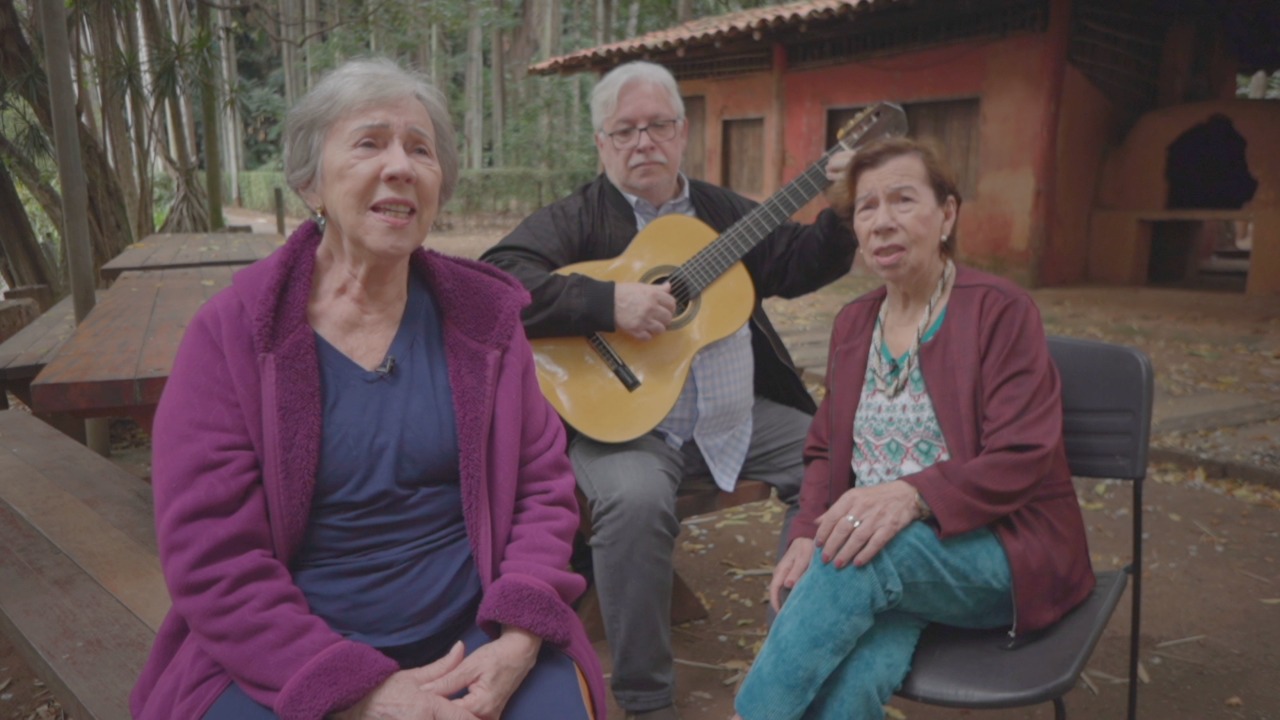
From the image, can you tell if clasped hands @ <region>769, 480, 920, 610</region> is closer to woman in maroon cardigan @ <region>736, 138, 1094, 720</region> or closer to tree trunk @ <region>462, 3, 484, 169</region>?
woman in maroon cardigan @ <region>736, 138, 1094, 720</region>

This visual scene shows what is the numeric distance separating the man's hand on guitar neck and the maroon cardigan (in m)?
0.90

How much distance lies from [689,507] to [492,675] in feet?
4.25

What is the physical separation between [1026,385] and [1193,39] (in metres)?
10.1

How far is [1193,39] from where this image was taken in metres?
10.1

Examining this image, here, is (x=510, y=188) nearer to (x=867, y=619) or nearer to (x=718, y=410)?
(x=718, y=410)

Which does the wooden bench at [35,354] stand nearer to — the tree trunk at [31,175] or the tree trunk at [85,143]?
the tree trunk at [85,143]

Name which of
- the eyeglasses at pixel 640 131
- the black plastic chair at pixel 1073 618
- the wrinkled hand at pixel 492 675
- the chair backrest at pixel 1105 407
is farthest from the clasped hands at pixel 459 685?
the eyeglasses at pixel 640 131

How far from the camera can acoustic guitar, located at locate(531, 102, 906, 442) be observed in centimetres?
282

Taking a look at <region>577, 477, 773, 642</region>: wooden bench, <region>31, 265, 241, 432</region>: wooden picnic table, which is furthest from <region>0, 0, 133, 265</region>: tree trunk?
<region>577, 477, 773, 642</region>: wooden bench

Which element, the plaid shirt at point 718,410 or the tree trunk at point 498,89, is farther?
the tree trunk at point 498,89

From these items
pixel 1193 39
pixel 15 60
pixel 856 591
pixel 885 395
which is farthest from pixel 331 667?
pixel 1193 39

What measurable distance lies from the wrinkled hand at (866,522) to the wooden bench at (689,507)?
83 centimetres

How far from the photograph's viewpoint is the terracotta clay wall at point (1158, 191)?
878 cm

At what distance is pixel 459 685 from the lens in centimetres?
160
